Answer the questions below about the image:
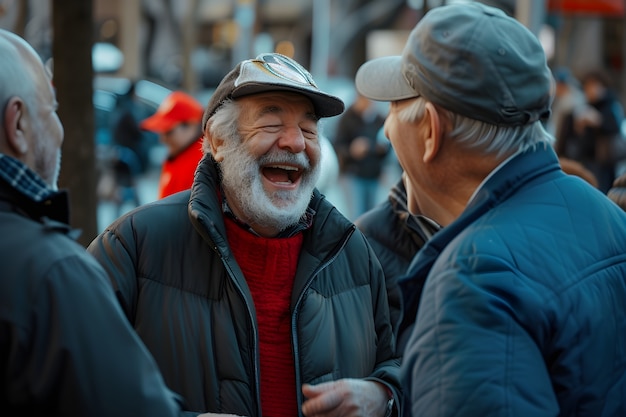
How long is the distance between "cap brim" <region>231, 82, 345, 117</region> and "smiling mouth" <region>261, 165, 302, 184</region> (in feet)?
0.74

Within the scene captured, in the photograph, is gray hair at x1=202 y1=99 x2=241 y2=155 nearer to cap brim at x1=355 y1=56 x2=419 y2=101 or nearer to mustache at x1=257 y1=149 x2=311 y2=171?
mustache at x1=257 y1=149 x2=311 y2=171

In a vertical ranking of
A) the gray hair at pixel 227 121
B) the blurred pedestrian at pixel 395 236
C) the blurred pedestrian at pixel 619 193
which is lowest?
the blurred pedestrian at pixel 395 236

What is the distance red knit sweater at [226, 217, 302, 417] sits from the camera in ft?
10.3

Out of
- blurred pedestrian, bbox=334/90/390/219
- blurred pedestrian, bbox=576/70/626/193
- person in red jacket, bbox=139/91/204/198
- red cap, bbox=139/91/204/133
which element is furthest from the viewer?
blurred pedestrian, bbox=334/90/390/219

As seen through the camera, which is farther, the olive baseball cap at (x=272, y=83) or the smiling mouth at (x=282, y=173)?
the smiling mouth at (x=282, y=173)

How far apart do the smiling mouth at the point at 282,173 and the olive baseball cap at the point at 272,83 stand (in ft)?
0.74

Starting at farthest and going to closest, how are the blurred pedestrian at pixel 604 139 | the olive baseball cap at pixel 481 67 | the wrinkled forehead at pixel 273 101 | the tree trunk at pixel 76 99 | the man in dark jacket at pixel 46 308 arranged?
the blurred pedestrian at pixel 604 139 → the tree trunk at pixel 76 99 → the wrinkled forehead at pixel 273 101 → the olive baseball cap at pixel 481 67 → the man in dark jacket at pixel 46 308

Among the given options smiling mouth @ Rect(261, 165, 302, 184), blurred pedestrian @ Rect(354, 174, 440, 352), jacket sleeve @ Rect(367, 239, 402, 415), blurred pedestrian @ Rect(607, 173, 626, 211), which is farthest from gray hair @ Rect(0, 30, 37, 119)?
blurred pedestrian @ Rect(607, 173, 626, 211)

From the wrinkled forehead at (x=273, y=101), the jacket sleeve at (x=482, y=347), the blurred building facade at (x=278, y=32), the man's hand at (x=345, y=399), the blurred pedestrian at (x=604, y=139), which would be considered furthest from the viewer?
the blurred building facade at (x=278, y=32)

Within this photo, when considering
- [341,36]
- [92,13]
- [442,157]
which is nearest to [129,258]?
[442,157]

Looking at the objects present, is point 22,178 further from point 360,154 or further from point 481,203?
point 360,154

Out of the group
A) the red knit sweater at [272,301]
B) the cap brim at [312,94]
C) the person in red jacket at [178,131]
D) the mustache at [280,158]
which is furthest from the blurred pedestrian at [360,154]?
the red knit sweater at [272,301]

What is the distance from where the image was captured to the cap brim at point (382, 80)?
346 cm

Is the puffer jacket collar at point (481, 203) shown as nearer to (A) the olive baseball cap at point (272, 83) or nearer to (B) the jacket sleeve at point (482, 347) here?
(B) the jacket sleeve at point (482, 347)
